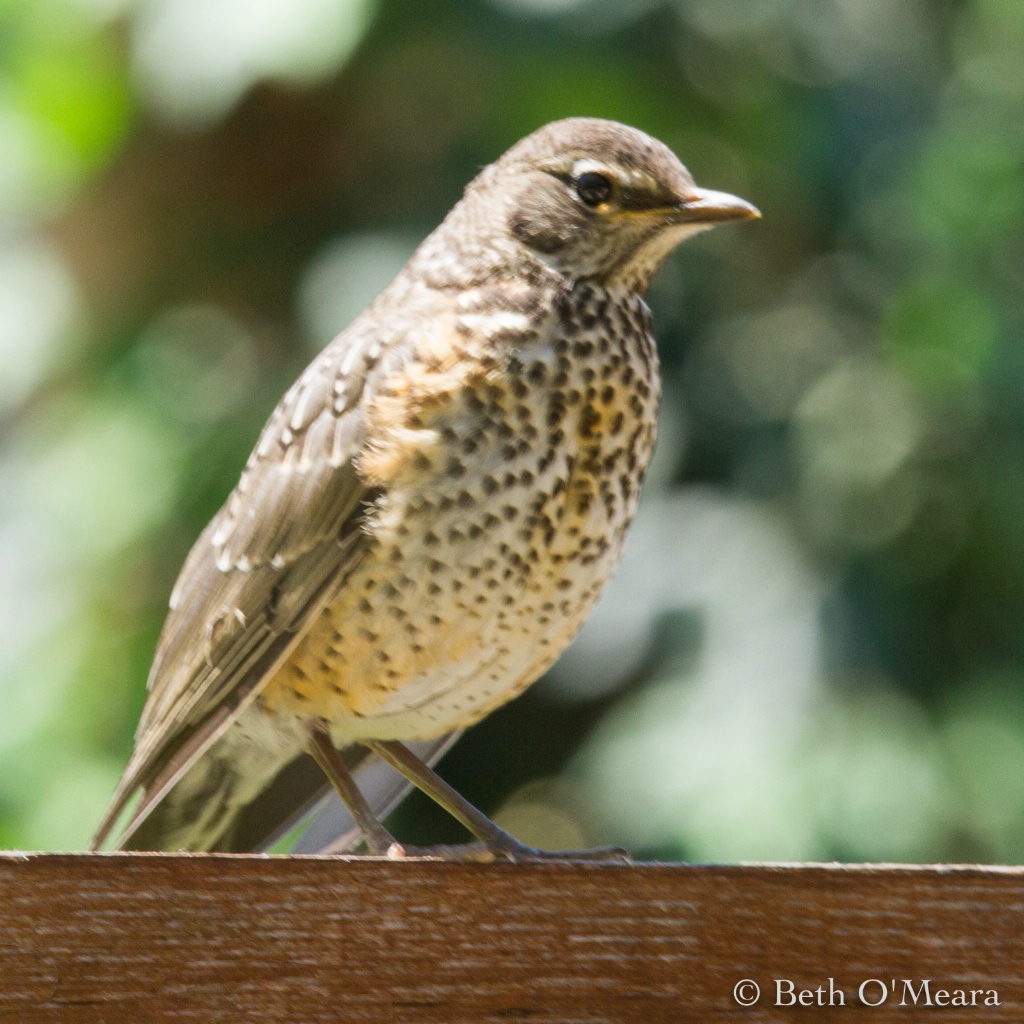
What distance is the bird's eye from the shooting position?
2383 millimetres

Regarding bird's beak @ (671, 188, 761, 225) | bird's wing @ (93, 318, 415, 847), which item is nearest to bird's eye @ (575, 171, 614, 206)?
bird's beak @ (671, 188, 761, 225)

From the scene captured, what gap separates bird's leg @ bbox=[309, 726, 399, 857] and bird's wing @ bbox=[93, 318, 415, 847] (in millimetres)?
187

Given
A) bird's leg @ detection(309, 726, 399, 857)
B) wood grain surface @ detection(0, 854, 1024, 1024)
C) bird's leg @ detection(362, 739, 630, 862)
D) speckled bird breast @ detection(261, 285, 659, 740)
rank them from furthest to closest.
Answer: bird's leg @ detection(309, 726, 399, 857) → speckled bird breast @ detection(261, 285, 659, 740) → bird's leg @ detection(362, 739, 630, 862) → wood grain surface @ detection(0, 854, 1024, 1024)

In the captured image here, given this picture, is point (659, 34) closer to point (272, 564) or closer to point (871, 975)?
point (272, 564)

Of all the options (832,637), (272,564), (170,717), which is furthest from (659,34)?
(170,717)

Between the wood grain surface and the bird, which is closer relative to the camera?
the wood grain surface

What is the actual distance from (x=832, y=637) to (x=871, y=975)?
1401 millimetres

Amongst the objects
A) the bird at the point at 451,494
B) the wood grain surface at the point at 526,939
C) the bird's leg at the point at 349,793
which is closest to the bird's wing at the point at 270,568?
the bird at the point at 451,494

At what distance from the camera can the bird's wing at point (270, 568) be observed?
2.30 metres

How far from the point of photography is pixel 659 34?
3283mm

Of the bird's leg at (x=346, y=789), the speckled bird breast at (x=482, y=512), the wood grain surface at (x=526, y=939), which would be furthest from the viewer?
the bird's leg at (x=346, y=789)

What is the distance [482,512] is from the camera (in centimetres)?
221

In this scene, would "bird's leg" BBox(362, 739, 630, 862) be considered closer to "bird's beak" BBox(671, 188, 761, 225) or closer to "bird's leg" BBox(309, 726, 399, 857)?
"bird's leg" BBox(309, 726, 399, 857)

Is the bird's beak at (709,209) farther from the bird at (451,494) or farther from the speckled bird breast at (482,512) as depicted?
the speckled bird breast at (482,512)
